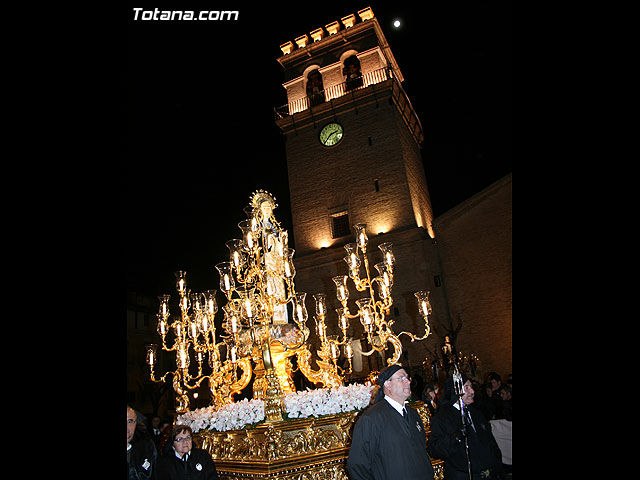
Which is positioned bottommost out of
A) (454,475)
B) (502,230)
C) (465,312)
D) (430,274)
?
(454,475)

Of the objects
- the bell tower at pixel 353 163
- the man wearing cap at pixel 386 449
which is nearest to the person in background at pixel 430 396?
the man wearing cap at pixel 386 449

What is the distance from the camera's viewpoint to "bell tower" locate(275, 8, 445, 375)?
70.4 ft

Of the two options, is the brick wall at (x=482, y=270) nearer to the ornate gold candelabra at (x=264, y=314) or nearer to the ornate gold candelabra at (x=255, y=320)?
the ornate gold candelabra at (x=264, y=314)

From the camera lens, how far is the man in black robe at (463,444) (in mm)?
4832

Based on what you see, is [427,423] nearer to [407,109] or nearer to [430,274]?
[430,274]

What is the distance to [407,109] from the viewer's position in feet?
84.4

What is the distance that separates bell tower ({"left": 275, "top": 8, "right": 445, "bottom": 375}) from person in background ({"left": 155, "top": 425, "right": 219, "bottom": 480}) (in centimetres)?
1608

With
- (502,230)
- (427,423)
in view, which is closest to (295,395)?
(427,423)

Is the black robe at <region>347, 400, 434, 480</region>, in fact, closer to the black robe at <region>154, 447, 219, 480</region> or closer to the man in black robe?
the man in black robe

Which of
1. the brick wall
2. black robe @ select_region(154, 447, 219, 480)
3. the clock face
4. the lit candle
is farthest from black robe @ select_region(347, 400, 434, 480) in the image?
the clock face

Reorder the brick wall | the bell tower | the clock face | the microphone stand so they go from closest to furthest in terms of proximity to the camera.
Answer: the microphone stand, the brick wall, the bell tower, the clock face

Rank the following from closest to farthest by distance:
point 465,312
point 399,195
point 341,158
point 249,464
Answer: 1. point 249,464
2. point 465,312
3. point 399,195
4. point 341,158

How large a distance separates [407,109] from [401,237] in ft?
28.3

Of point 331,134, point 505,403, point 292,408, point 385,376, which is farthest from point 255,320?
point 331,134
